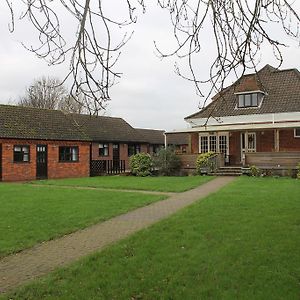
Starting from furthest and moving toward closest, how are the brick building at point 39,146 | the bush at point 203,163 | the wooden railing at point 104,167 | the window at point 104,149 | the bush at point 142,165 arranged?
the window at point 104,149 < the wooden railing at point 104,167 < the bush at point 142,165 < the bush at point 203,163 < the brick building at point 39,146

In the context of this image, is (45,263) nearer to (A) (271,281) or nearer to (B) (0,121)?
(A) (271,281)

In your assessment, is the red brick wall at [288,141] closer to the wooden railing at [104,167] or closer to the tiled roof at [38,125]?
the wooden railing at [104,167]

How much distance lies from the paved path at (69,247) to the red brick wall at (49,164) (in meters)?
16.3

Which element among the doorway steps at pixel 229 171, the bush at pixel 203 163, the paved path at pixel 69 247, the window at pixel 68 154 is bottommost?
the paved path at pixel 69 247

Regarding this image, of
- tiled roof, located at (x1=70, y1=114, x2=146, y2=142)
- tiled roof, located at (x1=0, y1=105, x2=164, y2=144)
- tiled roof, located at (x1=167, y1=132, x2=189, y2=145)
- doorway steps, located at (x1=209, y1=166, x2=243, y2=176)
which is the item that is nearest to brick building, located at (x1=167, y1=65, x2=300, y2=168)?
doorway steps, located at (x1=209, y1=166, x2=243, y2=176)

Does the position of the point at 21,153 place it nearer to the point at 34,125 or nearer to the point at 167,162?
the point at 34,125

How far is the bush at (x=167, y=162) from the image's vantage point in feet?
97.0

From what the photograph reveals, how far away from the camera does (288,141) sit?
30.0 metres

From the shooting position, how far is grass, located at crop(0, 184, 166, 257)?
920 cm

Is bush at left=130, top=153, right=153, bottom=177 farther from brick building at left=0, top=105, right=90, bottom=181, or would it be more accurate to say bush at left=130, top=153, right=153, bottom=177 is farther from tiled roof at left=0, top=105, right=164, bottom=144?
tiled roof at left=0, top=105, right=164, bottom=144

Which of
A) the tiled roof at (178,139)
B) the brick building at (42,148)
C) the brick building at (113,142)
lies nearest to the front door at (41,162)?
the brick building at (42,148)

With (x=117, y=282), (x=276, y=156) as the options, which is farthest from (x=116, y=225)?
(x=276, y=156)

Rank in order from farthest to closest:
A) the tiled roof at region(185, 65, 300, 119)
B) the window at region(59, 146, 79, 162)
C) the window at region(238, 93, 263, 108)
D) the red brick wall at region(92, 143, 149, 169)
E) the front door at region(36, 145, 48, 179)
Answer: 1. the red brick wall at region(92, 143, 149, 169)
2. the window at region(238, 93, 263, 108)
3. the tiled roof at region(185, 65, 300, 119)
4. the window at region(59, 146, 79, 162)
5. the front door at region(36, 145, 48, 179)

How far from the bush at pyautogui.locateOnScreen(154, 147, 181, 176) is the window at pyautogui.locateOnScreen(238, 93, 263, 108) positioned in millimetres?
7041
